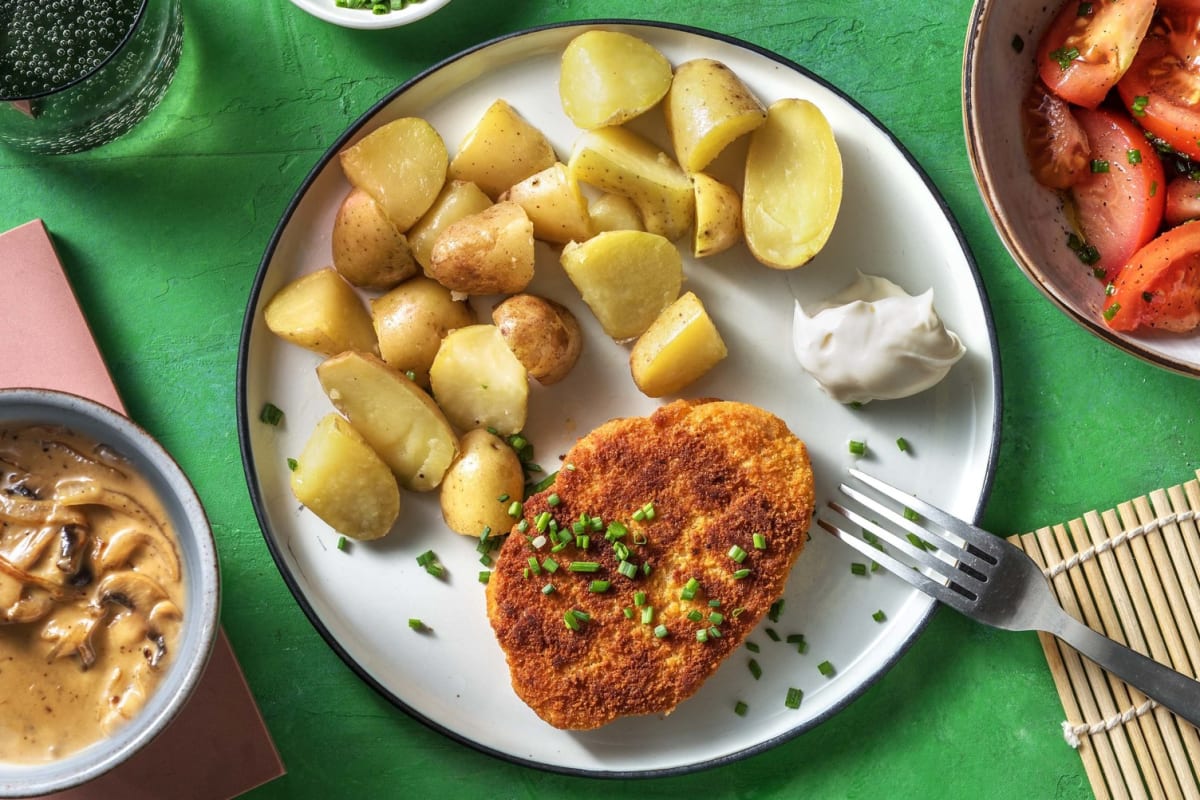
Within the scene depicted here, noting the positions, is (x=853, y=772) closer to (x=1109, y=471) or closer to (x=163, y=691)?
(x=1109, y=471)

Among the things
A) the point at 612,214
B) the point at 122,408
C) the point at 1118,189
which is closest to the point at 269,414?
the point at 122,408

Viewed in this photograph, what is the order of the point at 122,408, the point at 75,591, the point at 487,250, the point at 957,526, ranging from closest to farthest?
1. the point at 75,591
2. the point at 487,250
3. the point at 957,526
4. the point at 122,408

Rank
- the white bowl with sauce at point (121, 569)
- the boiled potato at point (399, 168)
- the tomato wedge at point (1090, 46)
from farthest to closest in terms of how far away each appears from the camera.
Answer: the boiled potato at point (399, 168) → the tomato wedge at point (1090, 46) → the white bowl with sauce at point (121, 569)

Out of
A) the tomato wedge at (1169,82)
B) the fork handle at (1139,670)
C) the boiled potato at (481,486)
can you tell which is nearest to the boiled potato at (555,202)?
the boiled potato at (481,486)

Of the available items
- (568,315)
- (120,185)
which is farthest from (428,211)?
(120,185)

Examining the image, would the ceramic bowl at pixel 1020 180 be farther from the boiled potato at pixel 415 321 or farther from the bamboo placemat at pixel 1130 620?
the boiled potato at pixel 415 321

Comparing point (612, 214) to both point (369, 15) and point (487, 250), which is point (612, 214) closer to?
point (487, 250)
